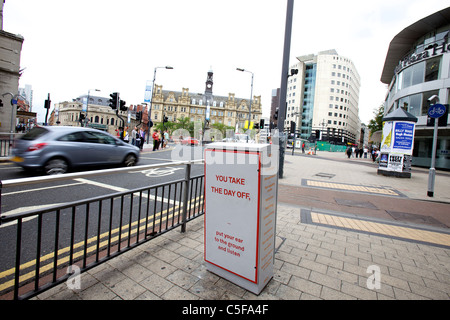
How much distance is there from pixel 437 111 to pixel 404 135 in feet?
14.4

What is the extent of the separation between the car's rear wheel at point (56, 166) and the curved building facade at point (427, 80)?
26.5 meters

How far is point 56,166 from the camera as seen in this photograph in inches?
281

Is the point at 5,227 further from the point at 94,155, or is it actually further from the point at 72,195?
the point at 94,155

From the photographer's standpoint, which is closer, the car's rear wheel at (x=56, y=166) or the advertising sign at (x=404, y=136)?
the car's rear wheel at (x=56, y=166)

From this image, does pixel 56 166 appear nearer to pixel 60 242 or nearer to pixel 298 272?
pixel 60 242

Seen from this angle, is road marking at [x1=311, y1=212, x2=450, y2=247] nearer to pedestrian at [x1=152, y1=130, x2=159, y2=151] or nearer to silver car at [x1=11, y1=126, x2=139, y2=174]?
silver car at [x1=11, y1=126, x2=139, y2=174]

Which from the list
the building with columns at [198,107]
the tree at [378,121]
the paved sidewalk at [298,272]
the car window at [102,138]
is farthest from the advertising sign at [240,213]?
the building with columns at [198,107]

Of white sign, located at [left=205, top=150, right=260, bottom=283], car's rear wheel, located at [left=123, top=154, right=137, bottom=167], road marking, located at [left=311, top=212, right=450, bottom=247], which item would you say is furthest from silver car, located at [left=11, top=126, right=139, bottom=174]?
road marking, located at [left=311, top=212, right=450, bottom=247]

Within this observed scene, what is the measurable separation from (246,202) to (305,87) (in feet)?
339

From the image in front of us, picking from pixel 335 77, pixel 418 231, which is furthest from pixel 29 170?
pixel 335 77

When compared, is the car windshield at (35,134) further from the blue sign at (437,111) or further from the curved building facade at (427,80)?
the curved building facade at (427,80)

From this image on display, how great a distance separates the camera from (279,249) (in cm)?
326

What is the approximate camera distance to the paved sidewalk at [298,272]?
2.24 meters
